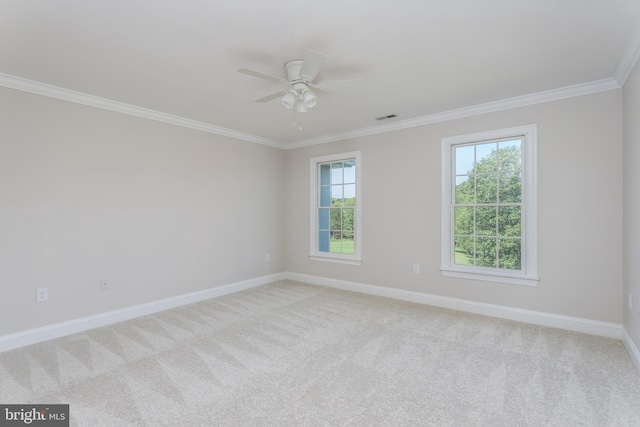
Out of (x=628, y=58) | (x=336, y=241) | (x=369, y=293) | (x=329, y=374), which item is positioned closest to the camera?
(x=329, y=374)

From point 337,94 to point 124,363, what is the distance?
10.6 ft

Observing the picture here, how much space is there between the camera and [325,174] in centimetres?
554

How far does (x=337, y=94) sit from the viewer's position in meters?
3.42

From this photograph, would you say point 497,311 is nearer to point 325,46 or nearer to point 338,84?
point 338,84

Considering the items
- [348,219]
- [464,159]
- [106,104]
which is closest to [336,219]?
[348,219]

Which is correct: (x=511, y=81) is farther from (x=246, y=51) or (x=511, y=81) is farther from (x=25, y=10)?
(x=25, y=10)

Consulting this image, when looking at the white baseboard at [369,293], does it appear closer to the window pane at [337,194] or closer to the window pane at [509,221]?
the window pane at [509,221]

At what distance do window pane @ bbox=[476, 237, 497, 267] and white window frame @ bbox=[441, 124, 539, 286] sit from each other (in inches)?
3.4

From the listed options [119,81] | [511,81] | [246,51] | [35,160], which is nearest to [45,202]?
[35,160]

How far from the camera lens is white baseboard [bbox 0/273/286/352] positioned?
299 centimetres

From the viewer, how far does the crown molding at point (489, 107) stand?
316 cm

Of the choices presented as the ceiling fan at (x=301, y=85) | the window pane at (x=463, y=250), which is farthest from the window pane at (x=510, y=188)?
the ceiling fan at (x=301, y=85)

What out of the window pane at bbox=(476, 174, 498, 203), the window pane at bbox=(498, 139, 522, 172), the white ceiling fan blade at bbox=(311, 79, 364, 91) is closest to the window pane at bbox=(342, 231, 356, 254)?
the window pane at bbox=(476, 174, 498, 203)

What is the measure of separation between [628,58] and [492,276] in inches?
94.2
